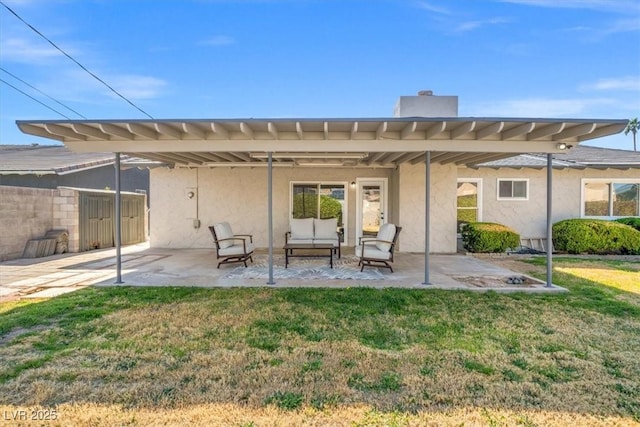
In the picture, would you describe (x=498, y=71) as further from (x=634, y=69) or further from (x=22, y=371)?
(x=22, y=371)

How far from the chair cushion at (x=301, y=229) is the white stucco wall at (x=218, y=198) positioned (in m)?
1.81

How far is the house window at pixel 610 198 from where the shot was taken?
35.2 feet

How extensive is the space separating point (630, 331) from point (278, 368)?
4.02 metres

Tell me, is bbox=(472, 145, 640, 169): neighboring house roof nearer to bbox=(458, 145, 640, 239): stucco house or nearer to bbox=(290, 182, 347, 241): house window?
bbox=(458, 145, 640, 239): stucco house

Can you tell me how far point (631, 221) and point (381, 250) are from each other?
8.56 metres

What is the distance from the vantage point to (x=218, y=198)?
10.8 m

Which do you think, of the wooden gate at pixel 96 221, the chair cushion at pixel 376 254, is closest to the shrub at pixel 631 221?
the chair cushion at pixel 376 254

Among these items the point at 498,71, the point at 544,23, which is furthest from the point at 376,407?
the point at 498,71

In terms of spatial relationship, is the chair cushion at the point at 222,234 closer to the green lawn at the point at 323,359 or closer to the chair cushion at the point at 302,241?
the chair cushion at the point at 302,241

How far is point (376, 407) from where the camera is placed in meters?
2.43

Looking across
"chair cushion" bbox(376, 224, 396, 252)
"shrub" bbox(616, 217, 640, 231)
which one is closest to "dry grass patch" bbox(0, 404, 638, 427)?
"chair cushion" bbox(376, 224, 396, 252)

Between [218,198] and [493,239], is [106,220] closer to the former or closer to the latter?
[218,198]

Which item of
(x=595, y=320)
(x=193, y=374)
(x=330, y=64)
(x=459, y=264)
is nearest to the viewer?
(x=193, y=374)

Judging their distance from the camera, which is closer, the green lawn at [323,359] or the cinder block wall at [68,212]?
the green lawn at [323,359]
